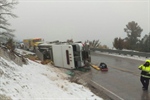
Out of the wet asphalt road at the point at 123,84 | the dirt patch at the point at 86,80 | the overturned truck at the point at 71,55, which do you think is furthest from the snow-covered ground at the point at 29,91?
the overturned truck at the point at 71,55

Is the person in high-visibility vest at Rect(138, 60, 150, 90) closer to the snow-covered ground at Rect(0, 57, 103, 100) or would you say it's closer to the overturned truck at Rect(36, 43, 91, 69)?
the snow-covered ground at Rect(0, 57, 103, 100)

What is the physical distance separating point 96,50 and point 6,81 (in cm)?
2677

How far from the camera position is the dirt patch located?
12.1 m

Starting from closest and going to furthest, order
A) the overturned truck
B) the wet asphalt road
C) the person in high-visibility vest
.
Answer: the wet asphalt road < the person in high-visibility vest < the overturned truck

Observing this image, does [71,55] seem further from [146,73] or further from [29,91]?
[29,91]

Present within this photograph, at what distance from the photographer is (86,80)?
15.9 meters

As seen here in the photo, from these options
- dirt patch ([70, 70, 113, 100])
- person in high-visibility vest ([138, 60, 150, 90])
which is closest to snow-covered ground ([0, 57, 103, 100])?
dirt patch ([70, 70, 113, 100])

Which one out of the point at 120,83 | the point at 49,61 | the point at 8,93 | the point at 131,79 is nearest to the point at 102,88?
the point at 120,83

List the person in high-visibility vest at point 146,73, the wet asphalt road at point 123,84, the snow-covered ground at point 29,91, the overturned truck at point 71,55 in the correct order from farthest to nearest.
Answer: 1. the overturned truck at point 71,55
2. the person in high-visibility vest at point 146,73
3. the wet asphalt road at point 123,84
4. the snow-covered ground at point 29,91

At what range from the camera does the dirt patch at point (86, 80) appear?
1211cm

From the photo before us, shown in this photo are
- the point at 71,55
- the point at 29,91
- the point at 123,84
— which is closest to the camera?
the point at 29,91

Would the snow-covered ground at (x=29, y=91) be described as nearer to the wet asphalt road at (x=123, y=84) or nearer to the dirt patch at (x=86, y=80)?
the dirt patch at (x=86, y=80)

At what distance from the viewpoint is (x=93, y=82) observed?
15.1 metres

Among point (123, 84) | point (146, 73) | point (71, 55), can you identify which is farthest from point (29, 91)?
point (71, 55)
